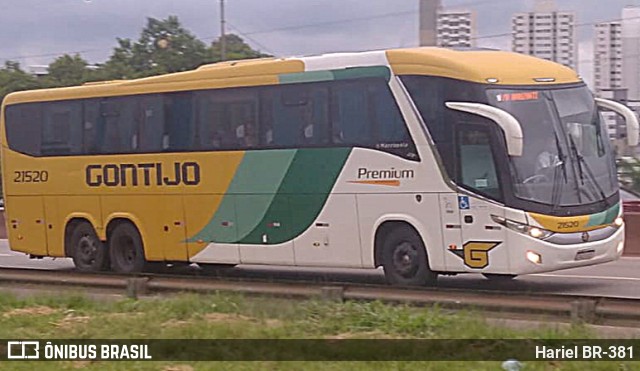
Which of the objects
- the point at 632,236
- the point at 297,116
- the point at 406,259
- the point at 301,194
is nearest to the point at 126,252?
the point at 301,194

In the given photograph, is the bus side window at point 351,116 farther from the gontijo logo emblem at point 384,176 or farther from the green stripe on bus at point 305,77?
the gontijo logo emblem at point 384,176

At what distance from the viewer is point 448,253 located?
16359 millimetres

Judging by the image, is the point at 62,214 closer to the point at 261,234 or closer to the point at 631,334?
the point at 261,234

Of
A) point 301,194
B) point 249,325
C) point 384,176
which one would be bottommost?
point 249,325

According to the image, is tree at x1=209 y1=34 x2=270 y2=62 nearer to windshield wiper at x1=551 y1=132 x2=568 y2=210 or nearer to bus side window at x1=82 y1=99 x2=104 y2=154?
bus side window at x1=82 y1=99 x2=104 y2=154

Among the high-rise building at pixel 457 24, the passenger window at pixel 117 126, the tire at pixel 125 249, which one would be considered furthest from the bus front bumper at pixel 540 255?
the high-rise building at pixel 457 24

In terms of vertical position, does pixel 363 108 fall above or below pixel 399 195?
above

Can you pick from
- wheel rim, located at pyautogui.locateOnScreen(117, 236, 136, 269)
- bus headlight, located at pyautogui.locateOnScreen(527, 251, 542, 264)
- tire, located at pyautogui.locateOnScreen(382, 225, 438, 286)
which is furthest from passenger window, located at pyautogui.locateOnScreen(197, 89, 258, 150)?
bus headlight, located at pyautogui.locateOnScreen(527, 251, 542, 264)

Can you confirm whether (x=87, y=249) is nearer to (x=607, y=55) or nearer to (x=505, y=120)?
(x=505, y=120)

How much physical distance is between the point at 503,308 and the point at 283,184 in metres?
6.42

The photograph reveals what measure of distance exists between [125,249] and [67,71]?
5965 cm

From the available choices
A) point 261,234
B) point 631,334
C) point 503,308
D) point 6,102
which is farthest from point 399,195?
point 6,102

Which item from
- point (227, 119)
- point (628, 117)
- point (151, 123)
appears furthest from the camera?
point (151, 123)

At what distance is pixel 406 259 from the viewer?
1691cm
